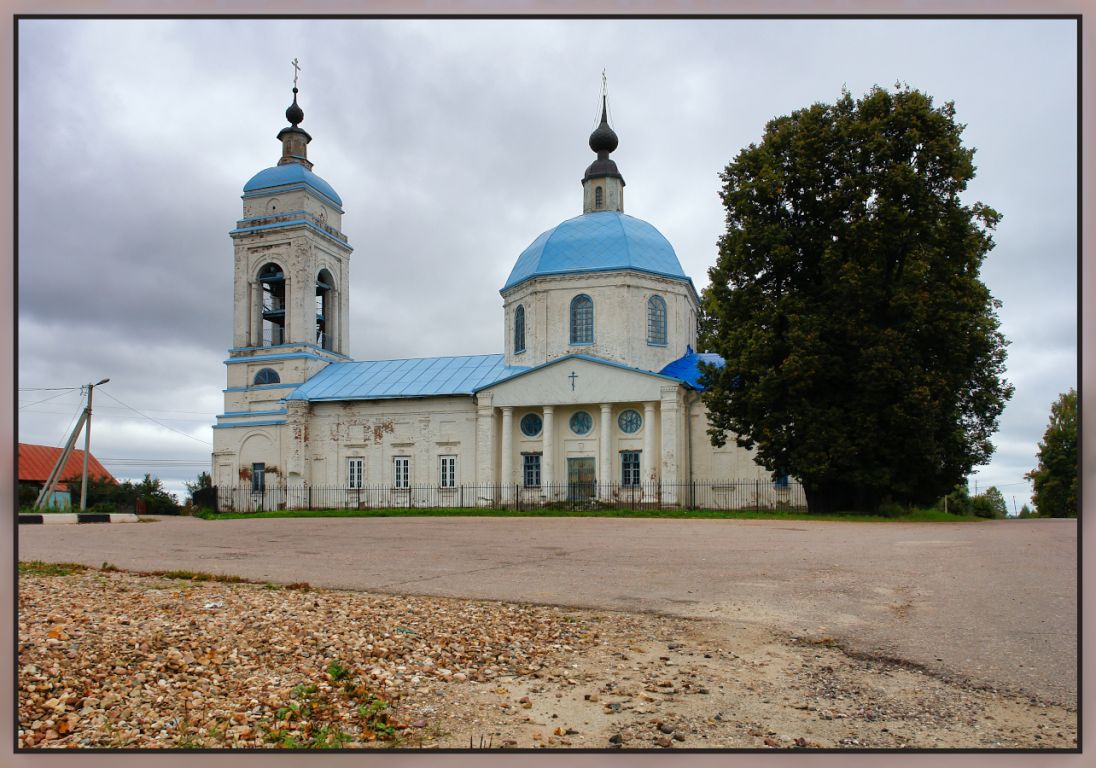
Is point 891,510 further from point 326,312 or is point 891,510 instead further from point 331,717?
point 326,312

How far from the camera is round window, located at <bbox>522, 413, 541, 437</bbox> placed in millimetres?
33500

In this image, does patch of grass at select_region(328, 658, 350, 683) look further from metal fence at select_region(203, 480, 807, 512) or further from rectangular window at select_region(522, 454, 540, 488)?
rectangular window at select_region(522, 454, 540, 488)

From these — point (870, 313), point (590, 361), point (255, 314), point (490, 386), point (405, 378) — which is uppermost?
point (255, 314)

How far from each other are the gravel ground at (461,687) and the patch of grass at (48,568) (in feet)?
9.45

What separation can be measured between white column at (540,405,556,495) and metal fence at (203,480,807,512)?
34 cm

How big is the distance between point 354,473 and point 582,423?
11.4 meters

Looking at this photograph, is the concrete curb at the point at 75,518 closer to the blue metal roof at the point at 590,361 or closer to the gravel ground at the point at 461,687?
the blue metal roof at the point at 590,361

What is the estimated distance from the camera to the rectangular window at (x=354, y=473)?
120ft

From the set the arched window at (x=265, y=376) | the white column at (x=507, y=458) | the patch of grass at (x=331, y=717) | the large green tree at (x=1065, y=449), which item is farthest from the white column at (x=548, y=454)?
the large green tree at (x=1065, y=449)

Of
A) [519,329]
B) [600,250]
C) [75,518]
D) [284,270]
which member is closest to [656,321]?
[600,250]

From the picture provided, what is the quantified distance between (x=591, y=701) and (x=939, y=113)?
22.9 meters

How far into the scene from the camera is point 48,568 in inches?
361

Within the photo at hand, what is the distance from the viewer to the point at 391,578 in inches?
351

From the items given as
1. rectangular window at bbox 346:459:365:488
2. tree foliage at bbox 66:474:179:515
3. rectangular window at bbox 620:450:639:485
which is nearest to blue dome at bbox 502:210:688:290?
rectangular window at bbox 620:450:639:485
